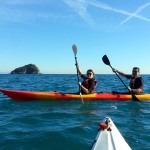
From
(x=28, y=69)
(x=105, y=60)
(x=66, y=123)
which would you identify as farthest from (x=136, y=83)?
(x=28, y=69)

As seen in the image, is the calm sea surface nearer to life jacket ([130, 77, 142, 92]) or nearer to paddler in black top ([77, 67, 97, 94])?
paddler in black top ([77, 67, 97, 94])

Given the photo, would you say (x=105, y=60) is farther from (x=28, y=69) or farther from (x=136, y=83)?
(x=28, y=69)

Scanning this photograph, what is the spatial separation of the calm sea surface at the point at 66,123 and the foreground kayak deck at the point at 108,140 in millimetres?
1896

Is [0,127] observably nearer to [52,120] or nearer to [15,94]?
[52,120]

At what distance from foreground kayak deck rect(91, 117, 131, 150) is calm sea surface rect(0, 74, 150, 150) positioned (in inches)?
74.7

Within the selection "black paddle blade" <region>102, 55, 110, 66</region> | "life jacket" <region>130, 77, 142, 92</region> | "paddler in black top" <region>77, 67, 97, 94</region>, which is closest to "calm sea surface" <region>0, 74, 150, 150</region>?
"paddler in black top" <region>77, 67, 97, 94</region>

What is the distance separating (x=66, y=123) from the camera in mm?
8305

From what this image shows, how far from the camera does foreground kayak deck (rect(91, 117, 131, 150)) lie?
396 centimetres

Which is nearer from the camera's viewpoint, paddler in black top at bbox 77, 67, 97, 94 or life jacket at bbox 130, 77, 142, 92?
paddler in black top at bbox 77, 67, 97, 94

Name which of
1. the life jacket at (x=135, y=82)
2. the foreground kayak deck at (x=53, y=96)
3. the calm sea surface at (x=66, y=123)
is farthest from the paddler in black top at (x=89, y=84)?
the life jacket at (x=135, y=82)

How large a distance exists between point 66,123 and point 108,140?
435cm

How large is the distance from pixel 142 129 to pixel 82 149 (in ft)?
7.78

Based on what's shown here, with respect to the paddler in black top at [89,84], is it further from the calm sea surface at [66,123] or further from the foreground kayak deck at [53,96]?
the calm sea surface at [66,123]

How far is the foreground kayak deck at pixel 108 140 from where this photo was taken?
13.0 ft
